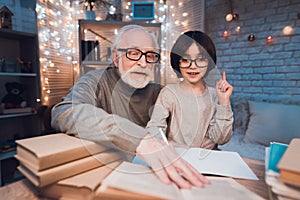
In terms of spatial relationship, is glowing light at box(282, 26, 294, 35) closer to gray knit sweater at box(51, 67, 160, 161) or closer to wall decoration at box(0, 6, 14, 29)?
gray knit sweater at box(51, 67, 160, 161)

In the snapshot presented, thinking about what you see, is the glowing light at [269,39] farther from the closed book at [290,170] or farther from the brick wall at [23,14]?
the brick wall at [23,14]

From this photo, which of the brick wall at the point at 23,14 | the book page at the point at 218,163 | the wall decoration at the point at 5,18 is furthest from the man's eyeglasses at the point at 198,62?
the brick wall at the point at 23,14

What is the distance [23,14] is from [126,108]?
6.32ft

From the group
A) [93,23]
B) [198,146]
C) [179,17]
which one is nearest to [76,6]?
[93,23]

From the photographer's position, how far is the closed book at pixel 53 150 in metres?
0.34

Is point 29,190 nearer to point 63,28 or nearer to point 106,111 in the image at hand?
point 106,111

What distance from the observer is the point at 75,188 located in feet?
1.17

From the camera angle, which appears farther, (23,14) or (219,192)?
(23,14)

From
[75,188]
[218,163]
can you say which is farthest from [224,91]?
[75,188]

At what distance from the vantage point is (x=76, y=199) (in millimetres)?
358

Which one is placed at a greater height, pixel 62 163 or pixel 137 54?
pixel 137 54

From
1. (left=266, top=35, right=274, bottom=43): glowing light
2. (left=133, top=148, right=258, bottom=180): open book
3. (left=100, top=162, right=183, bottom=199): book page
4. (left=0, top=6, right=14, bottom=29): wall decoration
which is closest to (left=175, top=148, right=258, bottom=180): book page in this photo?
(left=133, top=148, right=258, bottom=180): open book

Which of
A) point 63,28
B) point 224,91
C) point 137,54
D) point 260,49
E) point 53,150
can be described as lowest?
point 53,150

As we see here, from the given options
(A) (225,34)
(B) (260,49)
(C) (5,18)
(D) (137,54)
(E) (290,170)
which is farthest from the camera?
(A) (225,34)
